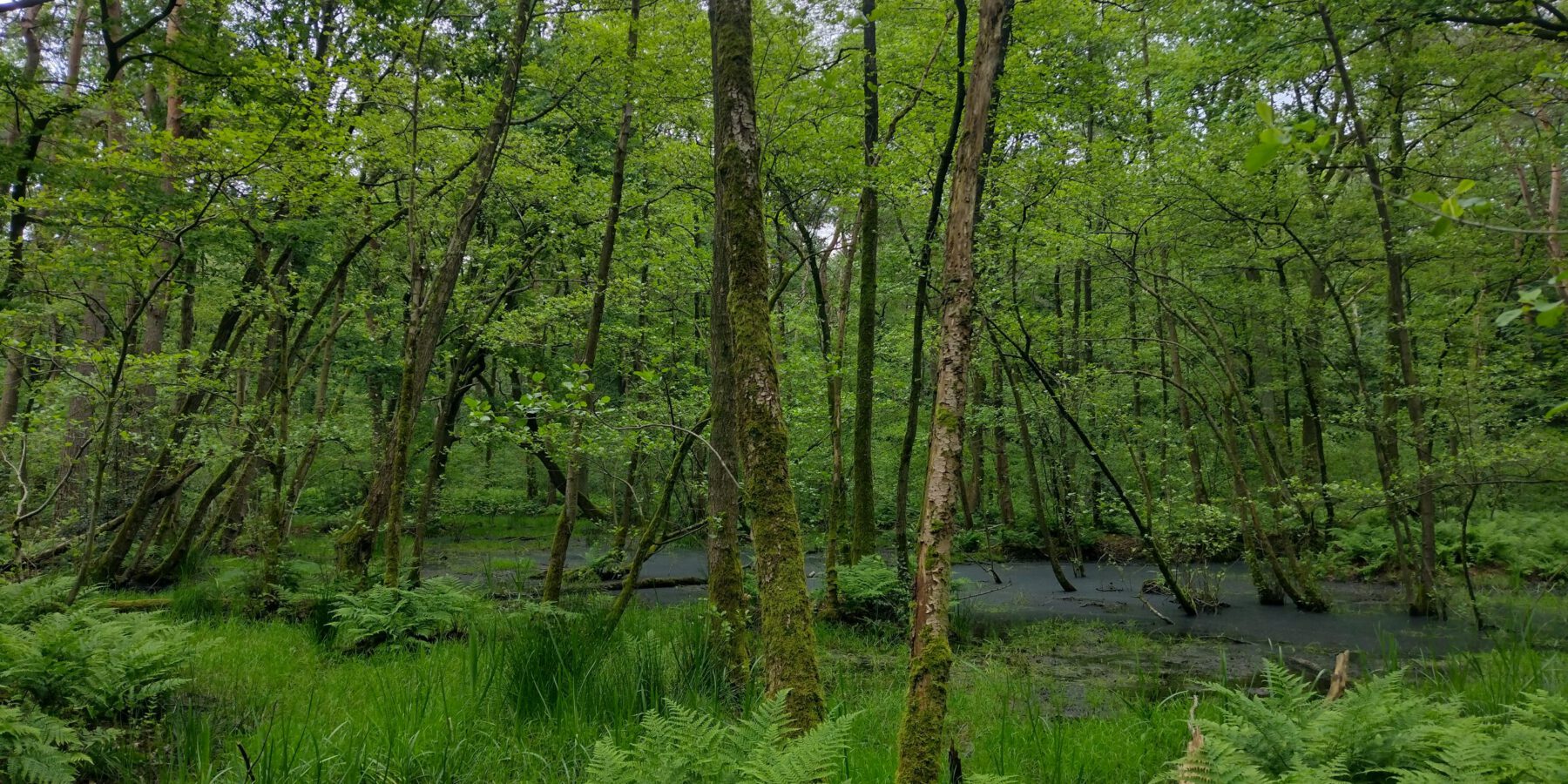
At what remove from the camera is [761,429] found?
108 inches

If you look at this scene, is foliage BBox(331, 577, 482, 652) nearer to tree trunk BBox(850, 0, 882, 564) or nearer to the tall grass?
the tall grass

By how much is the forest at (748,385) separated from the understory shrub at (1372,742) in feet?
0.07

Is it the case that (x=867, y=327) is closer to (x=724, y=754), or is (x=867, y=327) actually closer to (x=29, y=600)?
(x=724, y=754)

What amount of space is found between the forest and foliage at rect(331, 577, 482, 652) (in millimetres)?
62

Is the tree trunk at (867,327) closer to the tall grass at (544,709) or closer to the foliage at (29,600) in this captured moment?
the tall grass at (544,709)

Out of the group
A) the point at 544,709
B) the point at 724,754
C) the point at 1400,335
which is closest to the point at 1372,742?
the point at 724,754

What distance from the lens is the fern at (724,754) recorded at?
6.40 ft

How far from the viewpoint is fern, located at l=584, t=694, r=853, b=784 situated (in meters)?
1.95

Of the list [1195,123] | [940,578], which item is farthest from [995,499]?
[940,578]

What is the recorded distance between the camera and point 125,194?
266 inches

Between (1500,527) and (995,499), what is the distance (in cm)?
1012

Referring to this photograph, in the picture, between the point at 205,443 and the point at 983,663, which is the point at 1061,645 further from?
the point at 205,443

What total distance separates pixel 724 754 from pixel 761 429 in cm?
110

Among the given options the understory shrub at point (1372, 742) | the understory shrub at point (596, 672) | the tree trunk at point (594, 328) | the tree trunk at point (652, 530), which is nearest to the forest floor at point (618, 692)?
the understory shrub at point (596, 672)
